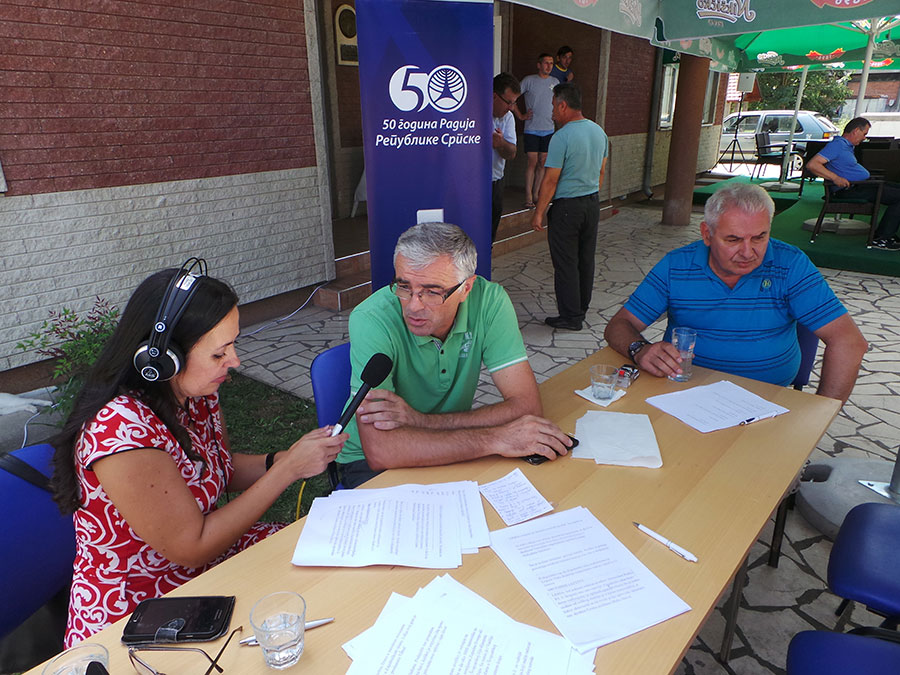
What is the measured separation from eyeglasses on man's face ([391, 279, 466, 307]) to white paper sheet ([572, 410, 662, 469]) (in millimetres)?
616

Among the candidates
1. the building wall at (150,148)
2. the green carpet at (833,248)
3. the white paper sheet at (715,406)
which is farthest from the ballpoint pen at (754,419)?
the green carpet at (833,248)

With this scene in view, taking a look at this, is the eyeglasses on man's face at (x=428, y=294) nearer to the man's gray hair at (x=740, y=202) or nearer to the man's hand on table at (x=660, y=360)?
the man's hand on table at (x=660, y=360)

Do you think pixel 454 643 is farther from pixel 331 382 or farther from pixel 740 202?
pixel 740 202

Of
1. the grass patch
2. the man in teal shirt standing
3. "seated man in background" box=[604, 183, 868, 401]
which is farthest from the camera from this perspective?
the man in teal shirt standing

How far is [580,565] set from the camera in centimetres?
130

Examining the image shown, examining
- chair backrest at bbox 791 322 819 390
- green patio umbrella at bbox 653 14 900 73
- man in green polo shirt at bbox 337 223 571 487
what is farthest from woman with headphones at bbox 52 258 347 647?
green patio umbrella at bbox 653 14 900 73

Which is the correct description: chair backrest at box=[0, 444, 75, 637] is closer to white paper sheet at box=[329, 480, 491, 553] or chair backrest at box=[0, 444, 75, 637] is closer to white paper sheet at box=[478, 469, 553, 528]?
white paper sheet at box=[329, 480, 491, 553]

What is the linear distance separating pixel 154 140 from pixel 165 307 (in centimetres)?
362

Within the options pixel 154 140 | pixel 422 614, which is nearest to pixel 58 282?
pixel 154 140

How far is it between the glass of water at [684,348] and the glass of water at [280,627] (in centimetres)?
171

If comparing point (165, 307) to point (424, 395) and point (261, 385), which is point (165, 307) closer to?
point (424, 395)

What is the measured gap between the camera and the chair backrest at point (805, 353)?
270cm

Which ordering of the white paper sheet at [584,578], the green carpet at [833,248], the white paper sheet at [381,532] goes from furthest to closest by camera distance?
the green carpet at [833,248]
the white paper sheet at [381,532]
the white paper sheet at [584,578]

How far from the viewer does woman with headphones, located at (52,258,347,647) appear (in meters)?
1.36
